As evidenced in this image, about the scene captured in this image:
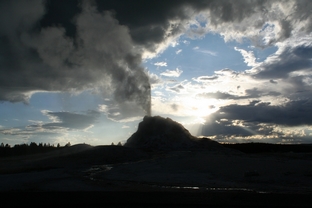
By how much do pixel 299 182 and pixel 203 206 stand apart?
44.1 feet

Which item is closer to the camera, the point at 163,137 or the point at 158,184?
the point at 158,184

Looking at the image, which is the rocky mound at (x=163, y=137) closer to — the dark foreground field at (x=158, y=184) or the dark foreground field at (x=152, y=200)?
the dark foreground field at (x=158, y=184)

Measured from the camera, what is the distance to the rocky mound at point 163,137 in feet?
183

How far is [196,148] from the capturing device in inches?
2110

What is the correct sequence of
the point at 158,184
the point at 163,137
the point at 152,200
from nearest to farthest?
the point at 152,200
the point at 158,184
the point at 163,137

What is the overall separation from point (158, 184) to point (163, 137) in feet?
126

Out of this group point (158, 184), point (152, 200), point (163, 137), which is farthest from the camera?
point (163, 137)

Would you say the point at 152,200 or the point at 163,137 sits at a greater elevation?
the point at 163,137

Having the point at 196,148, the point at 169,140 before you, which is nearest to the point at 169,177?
the point at 196,148

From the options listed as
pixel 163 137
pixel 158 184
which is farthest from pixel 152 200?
pixel 163 137

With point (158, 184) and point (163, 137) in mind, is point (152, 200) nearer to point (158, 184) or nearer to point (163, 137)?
point (158, 184)

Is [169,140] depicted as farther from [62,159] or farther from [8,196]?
[8,196]

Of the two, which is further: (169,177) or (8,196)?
(169,177)

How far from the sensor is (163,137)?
58906 mm
